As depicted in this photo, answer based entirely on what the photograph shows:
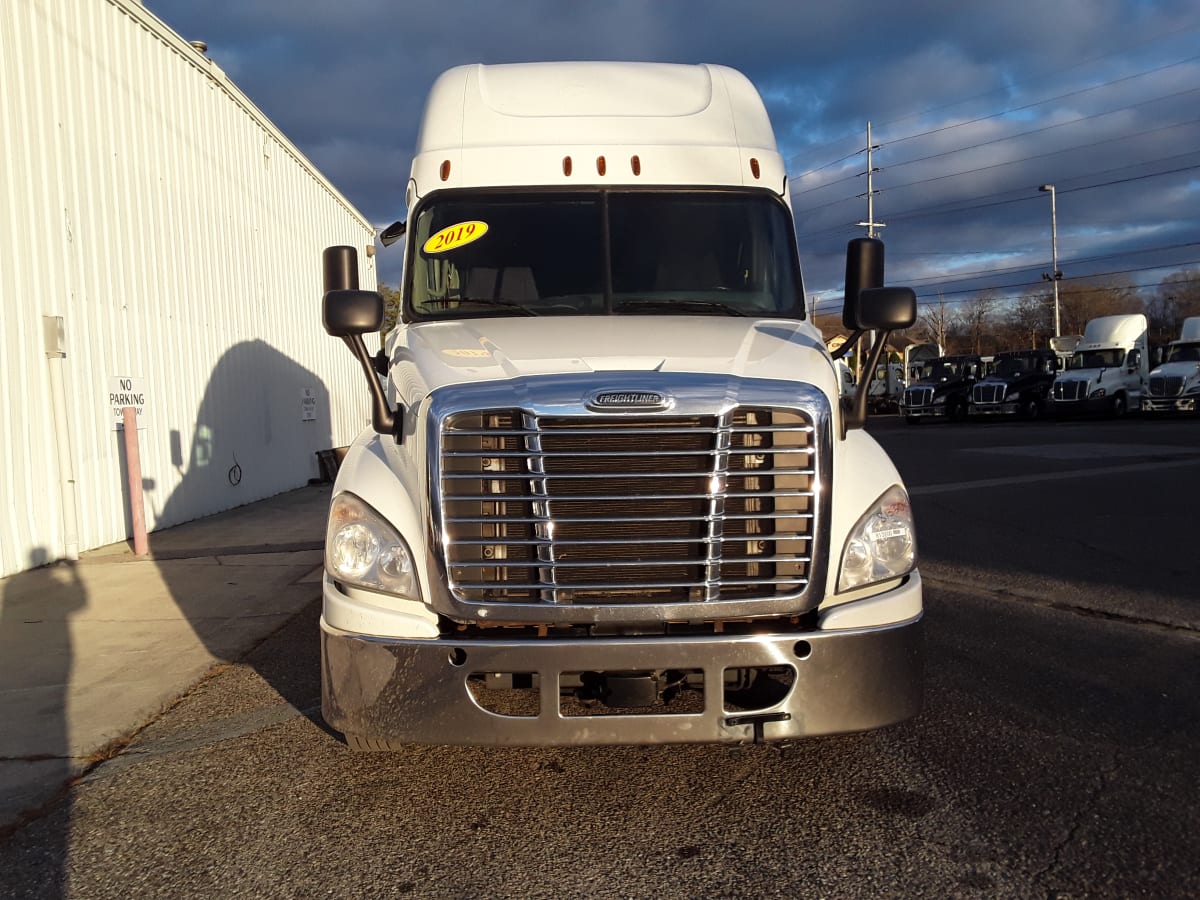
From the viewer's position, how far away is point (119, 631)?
19.6 ft

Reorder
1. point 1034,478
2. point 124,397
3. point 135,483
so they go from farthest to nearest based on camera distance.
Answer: point 1034,478 < point 124,397 < point 135,483

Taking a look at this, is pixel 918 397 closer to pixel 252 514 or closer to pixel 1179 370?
pixel 1179 370

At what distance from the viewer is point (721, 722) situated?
3.03 meters

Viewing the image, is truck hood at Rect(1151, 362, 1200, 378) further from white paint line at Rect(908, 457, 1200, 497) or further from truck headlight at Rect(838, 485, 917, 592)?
truck headlight at Rect(838, 485, 917, 592)

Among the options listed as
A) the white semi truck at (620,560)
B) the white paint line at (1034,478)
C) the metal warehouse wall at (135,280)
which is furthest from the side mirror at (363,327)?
Answer: the white paint line at (1034,478)

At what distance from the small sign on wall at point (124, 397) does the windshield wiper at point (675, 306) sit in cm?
642

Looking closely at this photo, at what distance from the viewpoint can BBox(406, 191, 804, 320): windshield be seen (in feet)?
14.5

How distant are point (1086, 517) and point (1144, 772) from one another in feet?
21.3

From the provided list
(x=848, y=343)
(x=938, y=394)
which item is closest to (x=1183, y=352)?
(x=938, y=394)

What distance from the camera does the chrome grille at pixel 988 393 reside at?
3043cm

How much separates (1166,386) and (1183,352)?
1965 millimetres

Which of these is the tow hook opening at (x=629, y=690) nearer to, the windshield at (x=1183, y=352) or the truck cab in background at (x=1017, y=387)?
the truck cab in background at (x=1017, y=387)

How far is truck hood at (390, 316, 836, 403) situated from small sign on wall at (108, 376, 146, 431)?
5.87 m

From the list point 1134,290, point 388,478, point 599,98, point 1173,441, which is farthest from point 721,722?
point 1134,290
